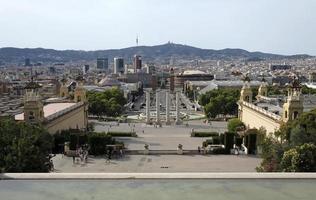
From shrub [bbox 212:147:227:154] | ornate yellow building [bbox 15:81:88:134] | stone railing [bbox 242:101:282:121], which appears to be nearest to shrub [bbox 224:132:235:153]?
Result: shrub [bbox 212:147:227:154]

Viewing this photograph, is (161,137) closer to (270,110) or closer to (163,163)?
(270,110)

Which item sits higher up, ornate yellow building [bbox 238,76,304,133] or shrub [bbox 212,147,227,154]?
ornate yellow building [bbox 238,76,304,133]

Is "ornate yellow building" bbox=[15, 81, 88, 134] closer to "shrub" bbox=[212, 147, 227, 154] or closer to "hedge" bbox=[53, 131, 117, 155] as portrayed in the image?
"hedge" bbox=[53, 131, 117, 155]

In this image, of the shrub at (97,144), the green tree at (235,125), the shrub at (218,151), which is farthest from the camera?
the green tree at (235,125)

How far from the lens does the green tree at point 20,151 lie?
900 inches

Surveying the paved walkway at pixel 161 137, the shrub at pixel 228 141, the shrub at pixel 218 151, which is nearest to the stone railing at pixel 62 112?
the paved walkway at pixel 161 137

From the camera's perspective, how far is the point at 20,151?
23.1 metres

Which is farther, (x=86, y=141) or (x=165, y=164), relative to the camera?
(x=86, y=141)

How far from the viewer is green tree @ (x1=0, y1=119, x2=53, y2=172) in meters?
22.9

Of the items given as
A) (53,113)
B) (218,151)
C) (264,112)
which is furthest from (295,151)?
(53,113)

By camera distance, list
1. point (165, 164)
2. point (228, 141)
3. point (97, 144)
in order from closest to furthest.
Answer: point (165, 164), point (97, 144), point (228, 141)

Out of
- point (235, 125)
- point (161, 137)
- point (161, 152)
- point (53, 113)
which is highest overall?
point (53, 113)

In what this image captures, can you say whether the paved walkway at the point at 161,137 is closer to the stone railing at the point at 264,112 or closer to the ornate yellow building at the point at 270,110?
the ornate yellow building at the point at 270,110

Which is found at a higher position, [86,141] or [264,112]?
[264,112]
